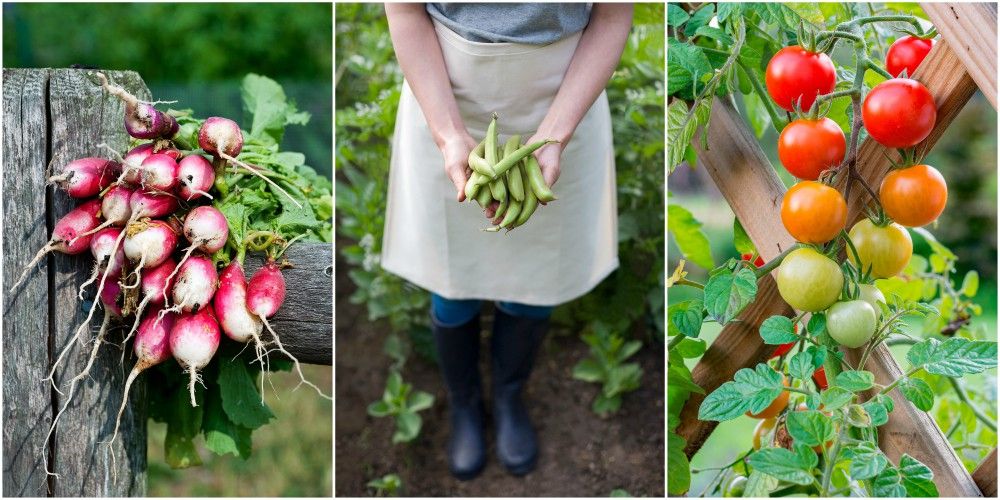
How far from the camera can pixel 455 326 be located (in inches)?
70.9

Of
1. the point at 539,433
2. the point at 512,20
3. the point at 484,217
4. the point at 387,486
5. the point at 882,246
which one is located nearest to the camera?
the point at 882,246

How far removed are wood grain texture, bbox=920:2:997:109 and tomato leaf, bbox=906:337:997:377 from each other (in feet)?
0.86

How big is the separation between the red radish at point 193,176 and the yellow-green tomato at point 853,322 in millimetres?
795

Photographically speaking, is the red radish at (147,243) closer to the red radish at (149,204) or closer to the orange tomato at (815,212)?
the red radish at (149,204)

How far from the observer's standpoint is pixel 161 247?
105 cm

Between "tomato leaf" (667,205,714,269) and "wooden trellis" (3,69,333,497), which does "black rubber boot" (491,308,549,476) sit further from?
"wooden trellis" (3,69,333,497)

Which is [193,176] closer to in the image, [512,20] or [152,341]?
[152,341]

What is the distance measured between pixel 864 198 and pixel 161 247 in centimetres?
89

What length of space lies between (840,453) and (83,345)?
1.01 m

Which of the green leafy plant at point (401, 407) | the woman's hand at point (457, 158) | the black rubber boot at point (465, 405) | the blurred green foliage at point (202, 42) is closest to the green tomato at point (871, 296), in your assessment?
the woman's hand at point (457, 158)

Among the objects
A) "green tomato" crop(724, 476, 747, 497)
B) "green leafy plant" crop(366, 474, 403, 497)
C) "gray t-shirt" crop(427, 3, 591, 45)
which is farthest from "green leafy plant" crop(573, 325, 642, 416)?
"gray t-shirt" crop(427, 3, 591, 45)

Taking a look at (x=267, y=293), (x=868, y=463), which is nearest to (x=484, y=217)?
(x=267, y=293)

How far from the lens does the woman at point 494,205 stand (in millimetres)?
1241

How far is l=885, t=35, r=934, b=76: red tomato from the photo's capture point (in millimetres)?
947
